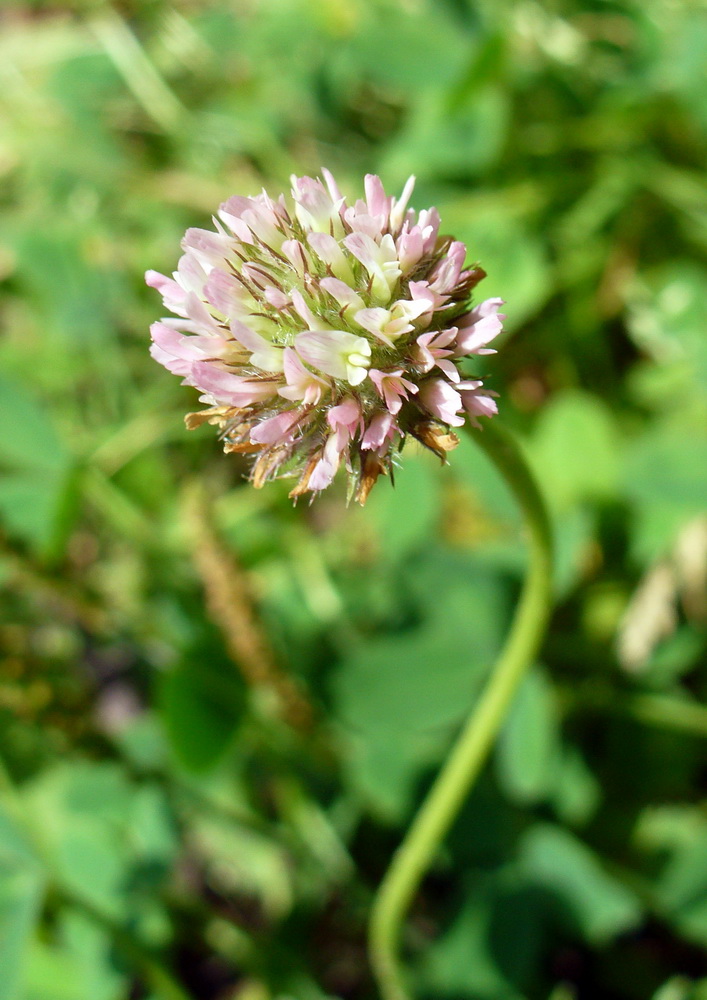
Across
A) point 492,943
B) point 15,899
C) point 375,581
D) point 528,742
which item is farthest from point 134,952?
point 375,581

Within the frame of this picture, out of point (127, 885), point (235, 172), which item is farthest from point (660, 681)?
point (235, 172)

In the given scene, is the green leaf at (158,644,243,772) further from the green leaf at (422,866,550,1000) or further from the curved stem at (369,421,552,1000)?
the green leaf at (422,866,550,1000)

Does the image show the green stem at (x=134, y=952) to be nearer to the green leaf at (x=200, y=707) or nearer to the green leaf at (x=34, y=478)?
the green leaf at (x=200, y=707)

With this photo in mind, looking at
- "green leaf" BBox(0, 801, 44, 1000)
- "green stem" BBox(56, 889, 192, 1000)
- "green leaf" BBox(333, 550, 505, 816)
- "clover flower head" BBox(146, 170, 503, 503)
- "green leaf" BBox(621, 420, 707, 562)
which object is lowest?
"green stem" BBox(56, 889, 192, 1000)

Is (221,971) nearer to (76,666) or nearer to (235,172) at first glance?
(76,666)

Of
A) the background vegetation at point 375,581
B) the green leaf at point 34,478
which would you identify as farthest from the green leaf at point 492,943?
the green leaf at point 34,478

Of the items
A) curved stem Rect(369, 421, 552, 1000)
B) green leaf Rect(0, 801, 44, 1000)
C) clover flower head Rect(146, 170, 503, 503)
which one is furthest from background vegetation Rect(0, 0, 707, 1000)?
clover flower head Rect(146, 170, 503, 503)
